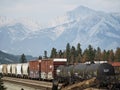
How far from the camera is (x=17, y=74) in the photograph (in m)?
114

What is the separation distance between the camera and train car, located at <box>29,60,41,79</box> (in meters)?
87.2

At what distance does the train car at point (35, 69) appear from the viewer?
87.2 m

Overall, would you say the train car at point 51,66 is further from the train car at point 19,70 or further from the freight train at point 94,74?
the train car at point 19,70

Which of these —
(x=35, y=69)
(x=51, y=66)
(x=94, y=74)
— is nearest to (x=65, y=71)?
(x=51, y=66)

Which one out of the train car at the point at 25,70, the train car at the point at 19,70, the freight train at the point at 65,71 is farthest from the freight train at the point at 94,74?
the train car at the point at 19,70

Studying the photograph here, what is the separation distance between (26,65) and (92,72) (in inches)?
2063

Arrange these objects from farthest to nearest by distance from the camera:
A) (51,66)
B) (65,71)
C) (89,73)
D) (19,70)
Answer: (19,70) → (51,66) → (65,71) → (89,73)

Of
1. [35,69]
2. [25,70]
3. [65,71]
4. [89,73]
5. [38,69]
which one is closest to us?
[89,73]

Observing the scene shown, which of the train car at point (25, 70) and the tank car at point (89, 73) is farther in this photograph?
the train car at point (25, 70)

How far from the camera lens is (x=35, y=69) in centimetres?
8988

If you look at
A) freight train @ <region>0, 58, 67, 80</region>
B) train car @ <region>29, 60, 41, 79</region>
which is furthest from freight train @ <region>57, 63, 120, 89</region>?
train car @ <region>29, 60, 41, 79</region>

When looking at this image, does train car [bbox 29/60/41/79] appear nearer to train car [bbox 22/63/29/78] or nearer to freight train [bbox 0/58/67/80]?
freight train [bbox 0/58/67/80]

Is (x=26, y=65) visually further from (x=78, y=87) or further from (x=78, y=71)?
(x=78, y=87)

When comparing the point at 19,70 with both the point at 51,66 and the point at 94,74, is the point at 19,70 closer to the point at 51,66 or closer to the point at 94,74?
the point at 51,66
